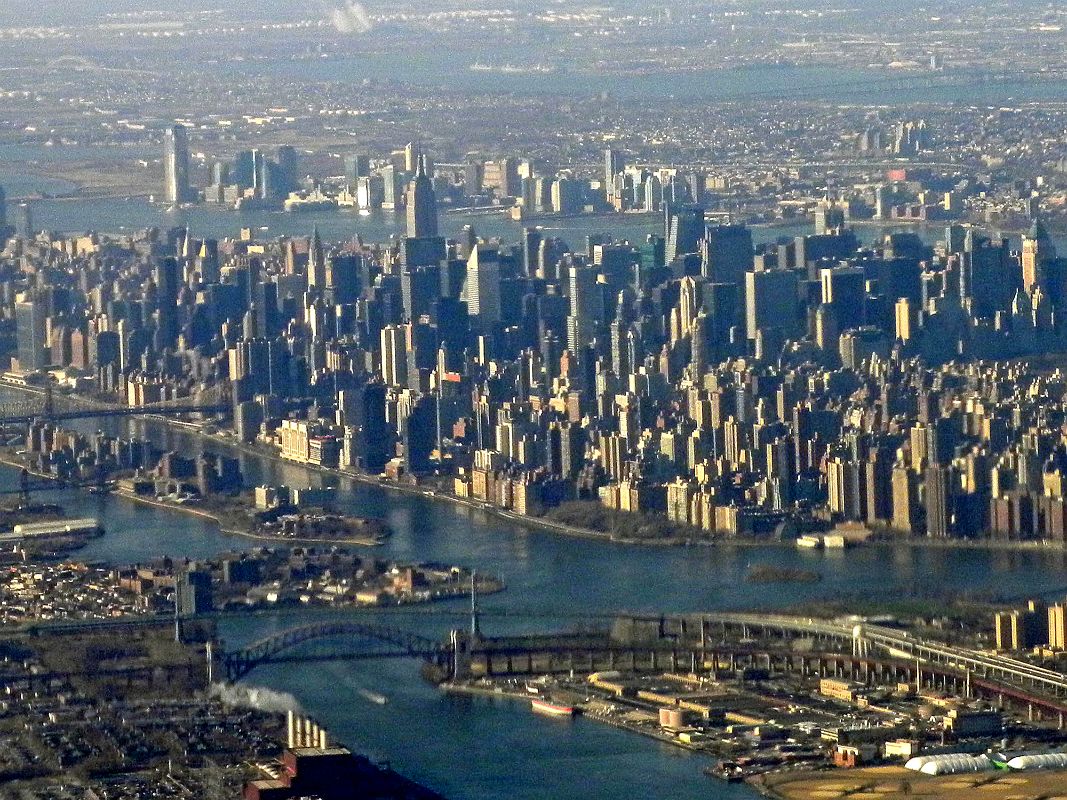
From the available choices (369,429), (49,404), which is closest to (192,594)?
(369,429)

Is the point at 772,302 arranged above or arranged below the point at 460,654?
below

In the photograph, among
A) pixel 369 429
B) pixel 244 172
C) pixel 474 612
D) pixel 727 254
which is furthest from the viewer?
pixel 244 172

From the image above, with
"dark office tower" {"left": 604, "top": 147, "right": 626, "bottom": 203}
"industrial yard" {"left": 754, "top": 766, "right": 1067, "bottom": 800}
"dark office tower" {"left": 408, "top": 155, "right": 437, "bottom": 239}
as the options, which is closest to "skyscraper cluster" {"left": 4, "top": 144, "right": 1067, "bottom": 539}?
"dark office tower" {"left": 408, "top": 155, "right": 437, "bottom": 239}

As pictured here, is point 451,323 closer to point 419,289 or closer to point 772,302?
point 419,289

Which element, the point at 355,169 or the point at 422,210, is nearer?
the point at 422,210

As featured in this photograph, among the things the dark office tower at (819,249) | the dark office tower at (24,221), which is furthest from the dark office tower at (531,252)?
the dark office tower at (24,221)

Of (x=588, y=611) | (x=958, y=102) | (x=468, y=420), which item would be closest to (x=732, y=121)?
(x=958, y=102)
